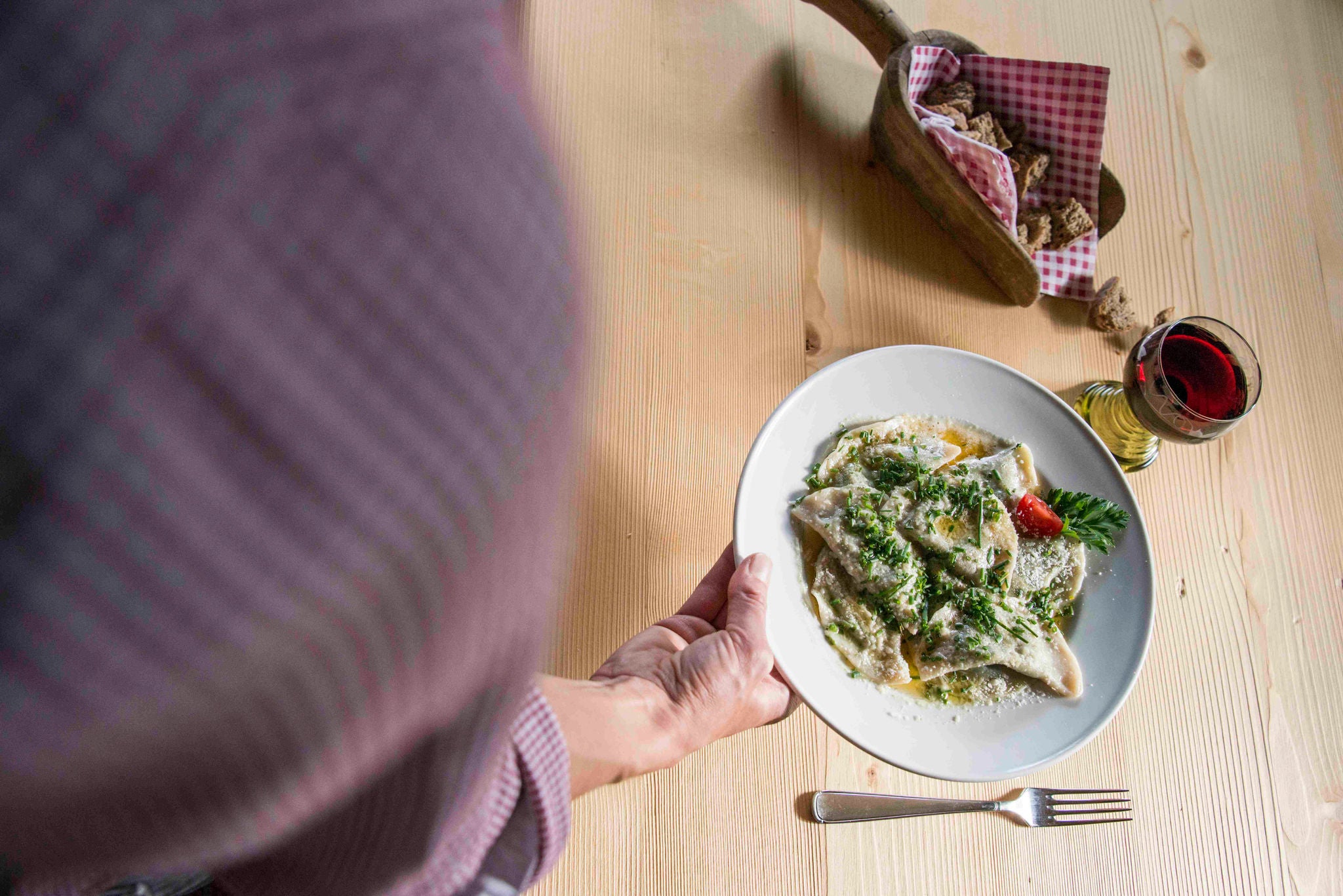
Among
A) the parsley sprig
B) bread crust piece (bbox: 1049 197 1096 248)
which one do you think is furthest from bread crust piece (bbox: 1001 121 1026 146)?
the parsley sprig

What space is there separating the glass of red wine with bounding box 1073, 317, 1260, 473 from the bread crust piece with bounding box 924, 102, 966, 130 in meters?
0.37

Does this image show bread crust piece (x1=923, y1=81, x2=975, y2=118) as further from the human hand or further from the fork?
the fork

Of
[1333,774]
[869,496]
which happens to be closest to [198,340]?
[869,496]

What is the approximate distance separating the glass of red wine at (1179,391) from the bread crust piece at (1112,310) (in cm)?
11

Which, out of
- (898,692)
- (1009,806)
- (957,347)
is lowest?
(1009,806)

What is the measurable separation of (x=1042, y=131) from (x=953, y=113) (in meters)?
0.14

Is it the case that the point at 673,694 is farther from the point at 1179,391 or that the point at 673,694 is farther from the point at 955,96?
the point at 955,96

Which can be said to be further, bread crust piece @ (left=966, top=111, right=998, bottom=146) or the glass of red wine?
bread crust piece @ (left=966, top=111, right=998, bottom=146)

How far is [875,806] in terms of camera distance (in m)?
0.94

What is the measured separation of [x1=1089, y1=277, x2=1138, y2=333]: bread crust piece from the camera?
3.78ft

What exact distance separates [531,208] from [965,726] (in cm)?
88

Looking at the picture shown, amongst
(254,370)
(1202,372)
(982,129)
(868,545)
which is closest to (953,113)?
(982,129)

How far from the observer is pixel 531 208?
160mm

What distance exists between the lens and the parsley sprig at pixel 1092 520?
95 cm
